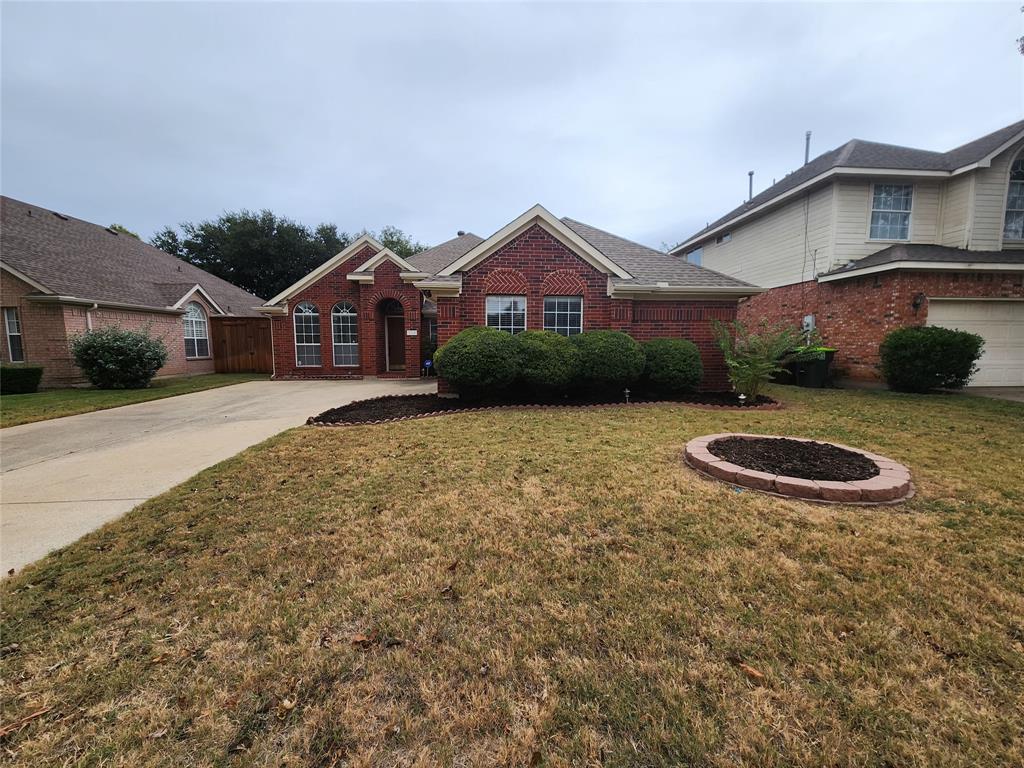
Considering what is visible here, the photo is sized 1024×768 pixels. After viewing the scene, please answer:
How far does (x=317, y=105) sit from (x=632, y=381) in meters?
14.2

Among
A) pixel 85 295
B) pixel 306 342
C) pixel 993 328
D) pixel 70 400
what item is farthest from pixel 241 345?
pixel 993 328

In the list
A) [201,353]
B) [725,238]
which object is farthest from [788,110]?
[201,353]

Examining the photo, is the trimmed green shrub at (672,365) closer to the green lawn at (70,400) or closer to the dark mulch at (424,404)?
the dark mulch at (424,404)

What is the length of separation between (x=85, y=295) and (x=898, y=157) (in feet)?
88.5

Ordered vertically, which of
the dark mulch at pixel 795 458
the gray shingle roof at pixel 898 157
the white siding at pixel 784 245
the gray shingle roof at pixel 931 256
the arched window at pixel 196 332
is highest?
the gray shingle roof at pixel 898 157

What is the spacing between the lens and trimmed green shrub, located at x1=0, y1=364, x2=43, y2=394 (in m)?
11.2

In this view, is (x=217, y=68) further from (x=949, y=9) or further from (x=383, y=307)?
(x=949, y=9)

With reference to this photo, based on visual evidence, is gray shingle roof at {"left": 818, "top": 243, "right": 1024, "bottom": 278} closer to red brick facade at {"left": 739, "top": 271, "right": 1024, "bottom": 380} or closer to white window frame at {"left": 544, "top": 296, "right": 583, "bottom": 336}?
red brick facade at {"left": 739, "top": 271, "right": 1024, "bottom": 380}

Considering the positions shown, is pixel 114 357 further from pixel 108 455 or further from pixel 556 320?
pixel 556 320

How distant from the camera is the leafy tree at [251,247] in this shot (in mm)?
29922

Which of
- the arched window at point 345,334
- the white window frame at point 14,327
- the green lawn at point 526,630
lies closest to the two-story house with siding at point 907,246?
the green lawn at point 526,630

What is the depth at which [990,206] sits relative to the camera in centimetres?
1145

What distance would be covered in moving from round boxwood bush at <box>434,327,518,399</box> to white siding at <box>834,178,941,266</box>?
11478mm

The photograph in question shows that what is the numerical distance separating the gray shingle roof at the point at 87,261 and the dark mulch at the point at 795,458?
62.4ft
